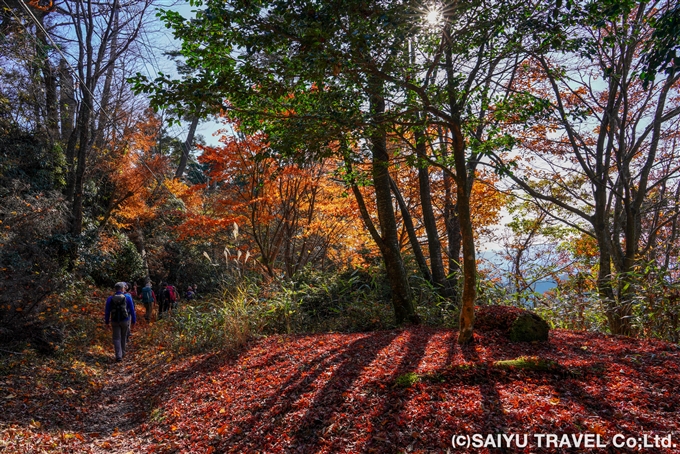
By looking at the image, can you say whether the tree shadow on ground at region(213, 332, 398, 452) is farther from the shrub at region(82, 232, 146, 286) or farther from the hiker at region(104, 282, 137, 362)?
the shrub at region(82, 232, 146, 286)

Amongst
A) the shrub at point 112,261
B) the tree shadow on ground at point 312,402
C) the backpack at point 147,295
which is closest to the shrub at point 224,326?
the tree shadow on ground at point 312,402

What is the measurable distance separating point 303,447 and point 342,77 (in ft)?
12.3

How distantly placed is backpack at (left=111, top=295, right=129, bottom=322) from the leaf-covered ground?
1.57 m

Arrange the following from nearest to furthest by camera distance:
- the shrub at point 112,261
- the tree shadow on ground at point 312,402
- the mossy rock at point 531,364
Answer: the tree shadow on ground at point 312,402 → the mossy rock at point 531,364 → the shrub at point 112,261

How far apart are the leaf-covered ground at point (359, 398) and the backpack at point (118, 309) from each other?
1.57m

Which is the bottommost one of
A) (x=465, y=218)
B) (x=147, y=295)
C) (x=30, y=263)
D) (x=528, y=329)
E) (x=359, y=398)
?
(x=359, y=398)

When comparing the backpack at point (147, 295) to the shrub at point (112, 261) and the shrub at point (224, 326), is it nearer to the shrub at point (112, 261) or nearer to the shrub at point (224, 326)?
the shrub at point (112, 261)

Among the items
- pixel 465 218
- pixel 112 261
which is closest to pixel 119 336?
pixel 465 218

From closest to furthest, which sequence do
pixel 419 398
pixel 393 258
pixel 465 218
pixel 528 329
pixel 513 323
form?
pixel 419 398, pixel 465 218, pixel 528 329, pixel 513 323, pixel 393 258

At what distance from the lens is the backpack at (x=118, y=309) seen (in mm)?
7762

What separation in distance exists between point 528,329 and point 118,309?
7372mm

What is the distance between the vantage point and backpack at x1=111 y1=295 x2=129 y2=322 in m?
7.76

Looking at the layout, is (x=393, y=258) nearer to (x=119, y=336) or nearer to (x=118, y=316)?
(x=118, y=316)

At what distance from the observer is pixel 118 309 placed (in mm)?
7801
